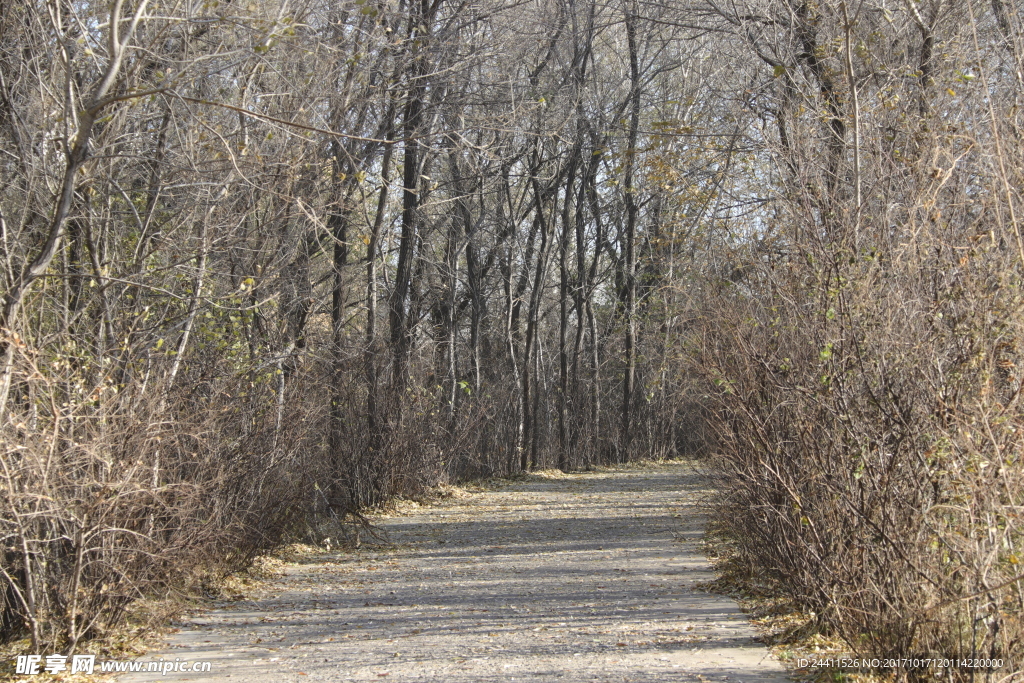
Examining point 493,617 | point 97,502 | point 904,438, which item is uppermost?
point 904,438

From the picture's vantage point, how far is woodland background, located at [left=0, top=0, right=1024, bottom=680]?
495 cm

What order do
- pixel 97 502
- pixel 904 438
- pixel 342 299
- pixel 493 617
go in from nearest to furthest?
1. pixel 904 438
2. pixel 97 502
3. pixel 493 617
4. pixel 342 299

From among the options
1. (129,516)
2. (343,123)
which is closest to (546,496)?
(343,123)

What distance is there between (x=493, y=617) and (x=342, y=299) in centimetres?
669

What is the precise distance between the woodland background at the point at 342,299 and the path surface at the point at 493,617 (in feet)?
2.25

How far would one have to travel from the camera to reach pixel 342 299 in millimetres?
12984

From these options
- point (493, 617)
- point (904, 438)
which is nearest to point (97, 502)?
point (493, 617)

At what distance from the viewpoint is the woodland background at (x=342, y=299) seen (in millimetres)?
4949

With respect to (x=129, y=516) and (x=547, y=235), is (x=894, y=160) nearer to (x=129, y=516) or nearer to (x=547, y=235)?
(x=129, y=516)

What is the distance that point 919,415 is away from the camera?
502cm

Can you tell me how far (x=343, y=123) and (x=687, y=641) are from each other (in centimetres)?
664

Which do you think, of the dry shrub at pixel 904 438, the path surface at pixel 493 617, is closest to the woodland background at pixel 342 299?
the dry shrub at pixel 904 438

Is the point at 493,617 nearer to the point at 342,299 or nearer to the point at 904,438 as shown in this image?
the point at 904,438

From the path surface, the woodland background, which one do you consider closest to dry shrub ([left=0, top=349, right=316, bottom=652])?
the woodland background
